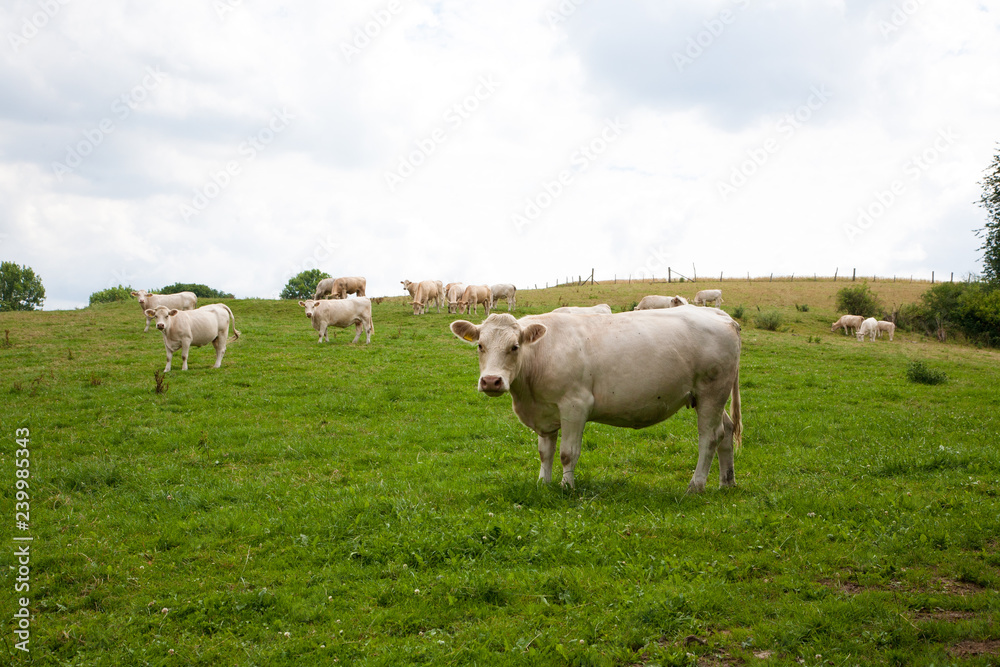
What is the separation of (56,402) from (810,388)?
19.6m

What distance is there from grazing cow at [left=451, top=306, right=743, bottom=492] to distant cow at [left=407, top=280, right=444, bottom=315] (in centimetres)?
2834

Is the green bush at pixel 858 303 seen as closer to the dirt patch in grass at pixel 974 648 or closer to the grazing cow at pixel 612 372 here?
the grazing cow at pixel 612 372

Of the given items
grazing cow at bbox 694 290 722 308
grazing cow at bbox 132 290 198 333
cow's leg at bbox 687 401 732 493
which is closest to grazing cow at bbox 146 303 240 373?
grazing cow at bbox 132 290 198 333

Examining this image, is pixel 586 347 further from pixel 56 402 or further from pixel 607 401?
pixel 56 402

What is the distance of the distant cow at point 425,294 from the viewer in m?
36.8

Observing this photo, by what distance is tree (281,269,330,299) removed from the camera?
9225 cm

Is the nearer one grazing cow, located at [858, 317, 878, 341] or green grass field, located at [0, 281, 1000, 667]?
green grass field, located at [0, 281, 1000, 667]

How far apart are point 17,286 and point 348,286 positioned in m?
65.5

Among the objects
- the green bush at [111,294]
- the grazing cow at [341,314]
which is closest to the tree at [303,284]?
the green bush at [111,294]

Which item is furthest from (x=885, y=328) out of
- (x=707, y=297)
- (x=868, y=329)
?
(x=707, y=297)

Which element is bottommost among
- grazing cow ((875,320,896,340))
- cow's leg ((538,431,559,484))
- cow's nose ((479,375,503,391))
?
cow's leg ((538,431,559,484))

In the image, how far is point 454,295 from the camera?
3888cm

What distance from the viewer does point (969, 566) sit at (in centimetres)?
549

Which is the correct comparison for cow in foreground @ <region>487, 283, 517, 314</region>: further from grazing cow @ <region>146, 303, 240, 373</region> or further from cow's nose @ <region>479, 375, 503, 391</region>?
cow's nose @ <region>479, 375, 503, 391</region>
